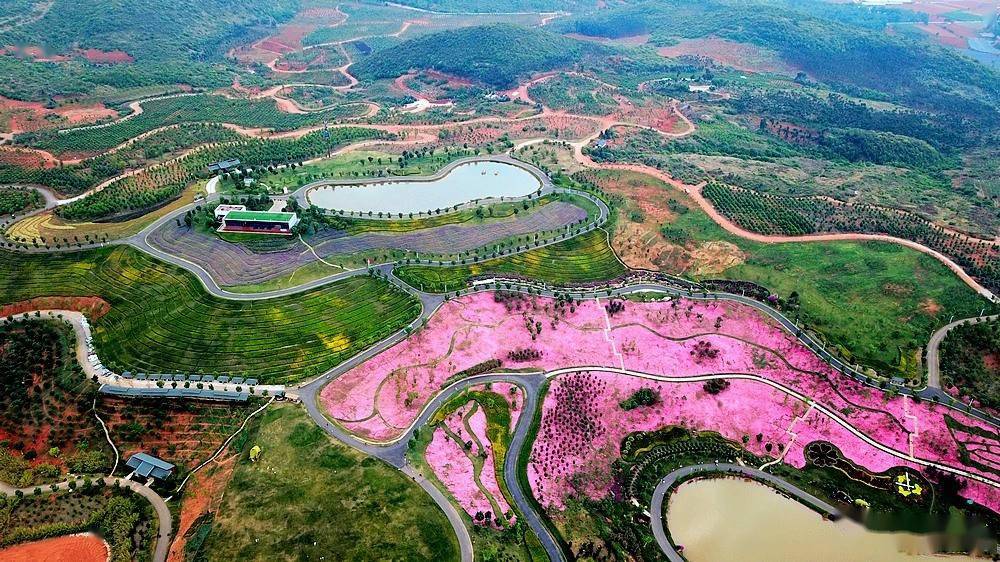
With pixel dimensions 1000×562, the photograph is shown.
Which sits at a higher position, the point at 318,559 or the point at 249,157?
the point at 249,157

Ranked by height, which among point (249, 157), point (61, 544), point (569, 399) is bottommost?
point (569, 399)

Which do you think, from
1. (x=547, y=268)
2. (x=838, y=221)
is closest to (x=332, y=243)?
(x=547, y=268)

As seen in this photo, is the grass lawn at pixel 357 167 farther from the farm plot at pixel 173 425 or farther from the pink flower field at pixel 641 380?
the farm plot at pixel 173 425

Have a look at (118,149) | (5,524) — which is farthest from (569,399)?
(118,149)

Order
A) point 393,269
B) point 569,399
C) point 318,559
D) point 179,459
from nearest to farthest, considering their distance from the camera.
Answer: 1. point 318,559
2. point 179,459
3. point 569,399
4. point 393,269

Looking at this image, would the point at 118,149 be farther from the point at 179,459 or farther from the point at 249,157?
the point at 179,459

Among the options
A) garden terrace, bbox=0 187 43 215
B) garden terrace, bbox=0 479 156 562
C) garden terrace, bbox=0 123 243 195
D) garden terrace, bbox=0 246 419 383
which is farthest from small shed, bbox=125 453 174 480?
garden terrace, bbox=0 123 243 195

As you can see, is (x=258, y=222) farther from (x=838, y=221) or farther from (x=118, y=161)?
(x=838, y=221)
